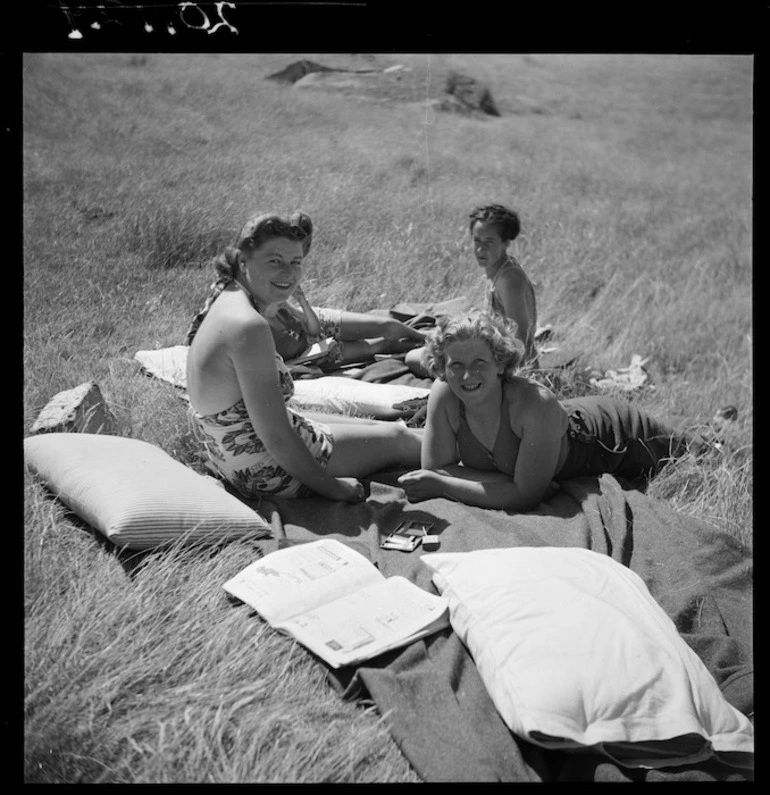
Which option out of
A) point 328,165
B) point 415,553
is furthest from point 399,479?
point 328,165

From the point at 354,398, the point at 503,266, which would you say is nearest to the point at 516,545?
the point at 354,398

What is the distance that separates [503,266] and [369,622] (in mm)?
2950

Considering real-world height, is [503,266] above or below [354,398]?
above

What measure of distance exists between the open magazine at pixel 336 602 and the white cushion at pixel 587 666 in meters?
0.15

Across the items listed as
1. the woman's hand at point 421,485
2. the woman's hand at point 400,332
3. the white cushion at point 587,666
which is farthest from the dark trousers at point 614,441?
the woman's hand at point 400,332

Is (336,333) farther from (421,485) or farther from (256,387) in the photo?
(256,387)

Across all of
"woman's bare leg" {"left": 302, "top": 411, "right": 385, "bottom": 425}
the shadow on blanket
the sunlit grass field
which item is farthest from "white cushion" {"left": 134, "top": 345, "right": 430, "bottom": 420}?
the shadow on blanket

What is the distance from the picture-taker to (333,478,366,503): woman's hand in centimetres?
347

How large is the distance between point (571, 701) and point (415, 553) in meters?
1.04

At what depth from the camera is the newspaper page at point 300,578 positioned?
2.64m

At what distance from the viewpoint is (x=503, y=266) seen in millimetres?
4992
